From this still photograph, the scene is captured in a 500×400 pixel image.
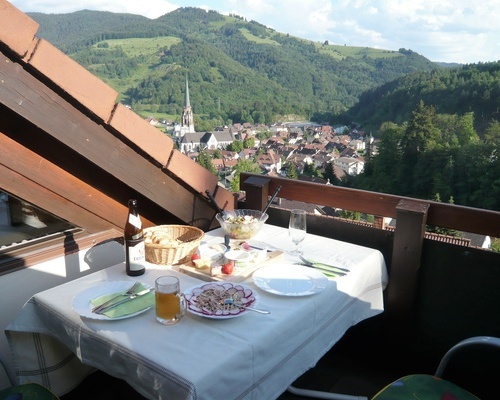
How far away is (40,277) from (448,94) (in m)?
26.8

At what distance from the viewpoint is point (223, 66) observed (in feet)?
160

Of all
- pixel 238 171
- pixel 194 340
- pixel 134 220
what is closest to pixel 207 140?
pixel 238 171

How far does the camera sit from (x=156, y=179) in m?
1.84

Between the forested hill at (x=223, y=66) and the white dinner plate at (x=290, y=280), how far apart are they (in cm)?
3246

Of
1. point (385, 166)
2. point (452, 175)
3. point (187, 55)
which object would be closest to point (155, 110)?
point (187, 55)

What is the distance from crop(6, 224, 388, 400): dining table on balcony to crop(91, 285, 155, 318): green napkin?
0.7 inches

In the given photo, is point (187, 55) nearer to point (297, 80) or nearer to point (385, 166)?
point (297, 80)

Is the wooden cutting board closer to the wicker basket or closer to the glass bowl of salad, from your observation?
the wicker basket

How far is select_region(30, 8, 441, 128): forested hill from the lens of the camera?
131ft

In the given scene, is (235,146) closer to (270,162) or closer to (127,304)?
(270,162)

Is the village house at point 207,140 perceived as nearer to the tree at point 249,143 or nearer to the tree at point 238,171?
the tree at point 249,143

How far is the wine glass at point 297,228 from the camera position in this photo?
152 cm

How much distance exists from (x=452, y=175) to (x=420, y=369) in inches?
466

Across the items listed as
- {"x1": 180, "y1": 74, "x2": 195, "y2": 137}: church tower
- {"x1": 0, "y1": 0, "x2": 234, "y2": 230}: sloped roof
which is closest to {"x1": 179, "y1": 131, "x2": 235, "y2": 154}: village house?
{"x1": 180, "y1": 74, "x2": 195, "y2": 137}: church tower
